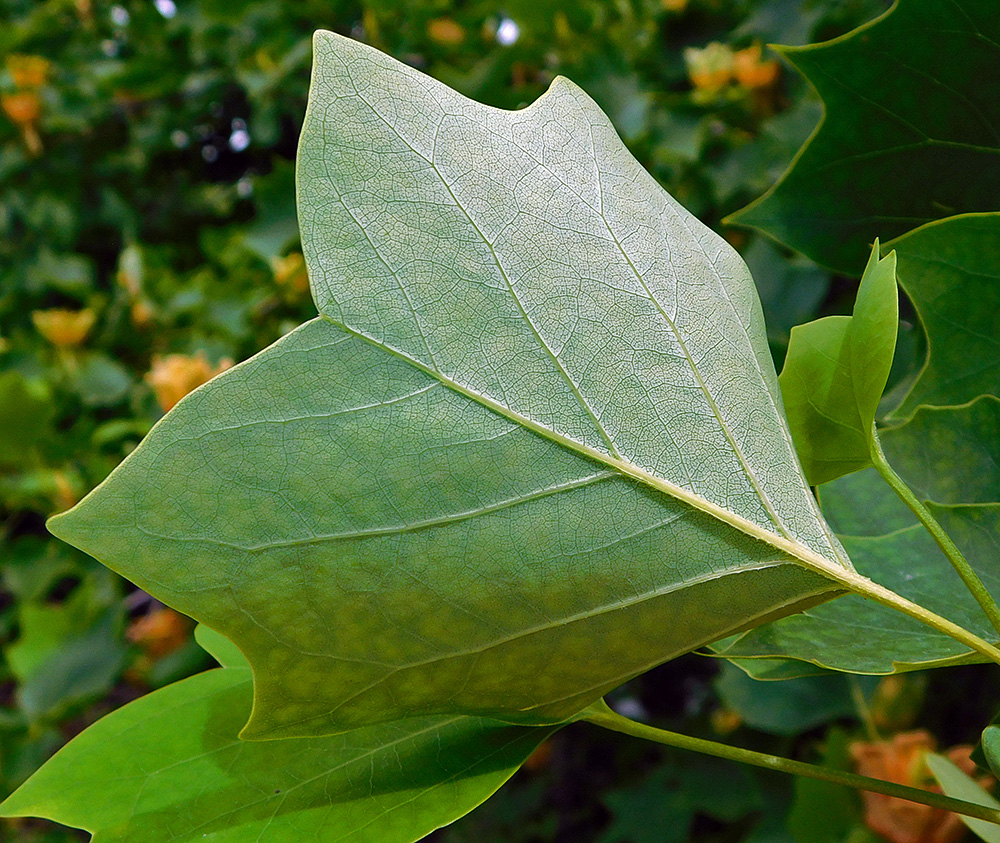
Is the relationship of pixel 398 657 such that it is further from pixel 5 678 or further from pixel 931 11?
pixel 5 678

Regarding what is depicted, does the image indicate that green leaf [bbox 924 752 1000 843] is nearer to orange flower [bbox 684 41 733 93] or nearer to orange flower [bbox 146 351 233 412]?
orange flower [bbox 146 351 233 412]

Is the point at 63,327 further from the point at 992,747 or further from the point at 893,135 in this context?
the point at 992,747

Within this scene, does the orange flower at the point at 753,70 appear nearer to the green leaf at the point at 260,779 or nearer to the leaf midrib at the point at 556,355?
the leaf midrib at the point at 556,355

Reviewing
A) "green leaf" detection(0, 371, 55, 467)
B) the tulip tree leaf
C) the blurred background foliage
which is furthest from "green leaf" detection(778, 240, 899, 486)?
"green leaf" detection(0, 371, 55, 467)

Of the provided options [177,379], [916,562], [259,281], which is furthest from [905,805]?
[259,281]

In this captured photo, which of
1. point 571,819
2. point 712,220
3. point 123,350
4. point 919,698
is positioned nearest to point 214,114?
point 123,350

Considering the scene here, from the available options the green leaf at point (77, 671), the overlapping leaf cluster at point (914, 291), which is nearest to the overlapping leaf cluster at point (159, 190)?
the green leaf at point (77, 671)
